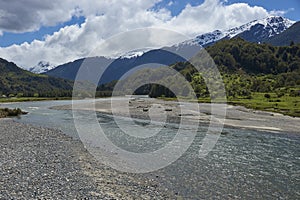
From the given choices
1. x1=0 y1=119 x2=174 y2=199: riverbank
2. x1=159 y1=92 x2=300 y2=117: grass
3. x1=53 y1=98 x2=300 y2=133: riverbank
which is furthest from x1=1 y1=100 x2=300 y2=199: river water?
x1=159 y1=92 x2=300 y2=117: grass

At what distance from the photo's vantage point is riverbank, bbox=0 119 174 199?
60.0ft

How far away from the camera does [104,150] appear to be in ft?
116

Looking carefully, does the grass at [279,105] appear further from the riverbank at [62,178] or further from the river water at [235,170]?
the riverbank at [62,178]

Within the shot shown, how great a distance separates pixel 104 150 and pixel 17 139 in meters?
13.9

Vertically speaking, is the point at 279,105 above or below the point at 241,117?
above

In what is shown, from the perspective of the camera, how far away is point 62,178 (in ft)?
70.6

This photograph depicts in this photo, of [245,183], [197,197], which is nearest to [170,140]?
[245,183]

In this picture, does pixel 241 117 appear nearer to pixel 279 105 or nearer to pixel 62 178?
pixel 279 105

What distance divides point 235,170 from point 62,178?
52.4 ft

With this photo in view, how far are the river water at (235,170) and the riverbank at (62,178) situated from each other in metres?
2.65

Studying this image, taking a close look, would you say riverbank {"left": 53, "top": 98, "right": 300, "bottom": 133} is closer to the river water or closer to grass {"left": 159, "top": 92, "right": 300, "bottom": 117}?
grass {"left": 159, "top": 92, "right": 300, "bottom": 117}

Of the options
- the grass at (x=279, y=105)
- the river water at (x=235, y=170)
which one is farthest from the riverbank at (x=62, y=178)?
the grass at (x=279, y=105)

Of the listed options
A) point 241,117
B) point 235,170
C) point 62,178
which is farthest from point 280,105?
point 62,178

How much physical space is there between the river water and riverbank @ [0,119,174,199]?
→ 265 cm
